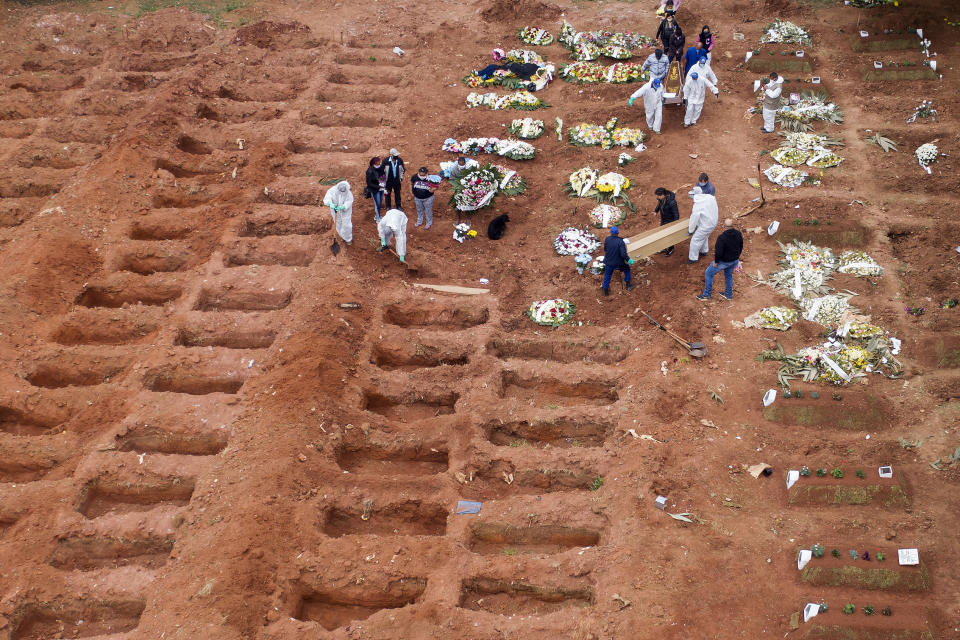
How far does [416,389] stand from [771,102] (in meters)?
10.5

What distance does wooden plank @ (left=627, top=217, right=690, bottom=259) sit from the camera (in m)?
13.0

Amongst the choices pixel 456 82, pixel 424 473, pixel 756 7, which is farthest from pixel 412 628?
pixel 756 7

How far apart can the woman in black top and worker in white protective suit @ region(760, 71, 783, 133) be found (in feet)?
28.8

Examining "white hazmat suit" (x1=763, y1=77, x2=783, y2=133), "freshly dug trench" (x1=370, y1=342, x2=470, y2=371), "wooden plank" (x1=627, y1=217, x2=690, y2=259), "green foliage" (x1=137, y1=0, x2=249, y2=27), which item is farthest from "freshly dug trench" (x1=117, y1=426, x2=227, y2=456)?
→ "green foliage" (x1=137, y1=0, x2=249, y2=27)

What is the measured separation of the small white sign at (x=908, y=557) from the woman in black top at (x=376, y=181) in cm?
1055

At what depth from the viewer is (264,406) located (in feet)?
37.4

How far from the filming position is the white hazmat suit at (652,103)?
15.9 metres

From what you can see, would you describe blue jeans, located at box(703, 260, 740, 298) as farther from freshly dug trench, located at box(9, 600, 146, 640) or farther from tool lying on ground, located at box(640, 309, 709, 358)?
freshly dug trench, located at box(9, 600, 146, 640)

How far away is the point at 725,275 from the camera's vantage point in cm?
1252

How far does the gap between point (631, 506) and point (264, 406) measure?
6.02m

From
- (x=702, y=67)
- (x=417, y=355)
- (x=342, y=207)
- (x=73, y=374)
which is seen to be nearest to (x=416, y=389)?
(x=417, y=355)

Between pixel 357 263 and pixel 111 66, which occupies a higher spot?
pixel 111 66

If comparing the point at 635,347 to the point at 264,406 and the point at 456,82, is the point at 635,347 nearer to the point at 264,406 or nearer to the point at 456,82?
the point at 264,406

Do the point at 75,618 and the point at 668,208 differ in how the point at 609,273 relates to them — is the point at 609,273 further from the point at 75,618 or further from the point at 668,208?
the point at 75,618
